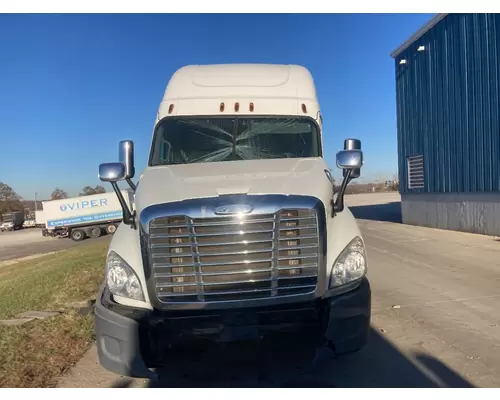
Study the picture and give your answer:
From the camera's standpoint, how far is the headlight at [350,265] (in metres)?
3.76

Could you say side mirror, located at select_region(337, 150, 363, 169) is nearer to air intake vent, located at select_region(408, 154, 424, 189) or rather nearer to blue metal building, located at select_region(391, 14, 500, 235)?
blue metal building, located at select_region(391, 14, 500, 235)

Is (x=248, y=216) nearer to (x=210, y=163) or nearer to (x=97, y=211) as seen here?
(x=210, y=163)

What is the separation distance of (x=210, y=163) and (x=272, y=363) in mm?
2109

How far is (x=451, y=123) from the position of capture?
56.5ft

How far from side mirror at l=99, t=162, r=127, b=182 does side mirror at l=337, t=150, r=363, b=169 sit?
2.17 meters

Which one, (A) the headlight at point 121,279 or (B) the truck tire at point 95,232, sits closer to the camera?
(A) the headlight at point 121,279

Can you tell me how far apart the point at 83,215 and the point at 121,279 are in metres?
37.3

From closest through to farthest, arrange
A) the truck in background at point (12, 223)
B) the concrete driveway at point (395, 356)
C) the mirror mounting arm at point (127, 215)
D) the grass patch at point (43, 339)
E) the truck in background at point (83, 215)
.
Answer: the concrete driveway at point (395, 356) < the mirror mounting arm at point (127, 215) < the grass patch at point (43, 339) < the truck in background at point (83, 215) < the truck in background at point (12, 223)

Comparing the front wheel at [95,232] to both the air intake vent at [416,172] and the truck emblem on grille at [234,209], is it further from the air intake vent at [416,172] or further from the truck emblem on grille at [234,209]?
the truck emblem on grille at [234,209]

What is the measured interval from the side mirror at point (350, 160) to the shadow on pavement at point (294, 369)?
166 cm

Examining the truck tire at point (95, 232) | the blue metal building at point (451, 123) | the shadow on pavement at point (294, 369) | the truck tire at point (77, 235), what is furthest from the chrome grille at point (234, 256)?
the truck tire at point (77, 235)

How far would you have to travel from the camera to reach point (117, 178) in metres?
4.57

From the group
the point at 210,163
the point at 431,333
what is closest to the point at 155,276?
the point at 210,163


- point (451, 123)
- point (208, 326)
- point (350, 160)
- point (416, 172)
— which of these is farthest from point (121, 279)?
point (416, 172)
